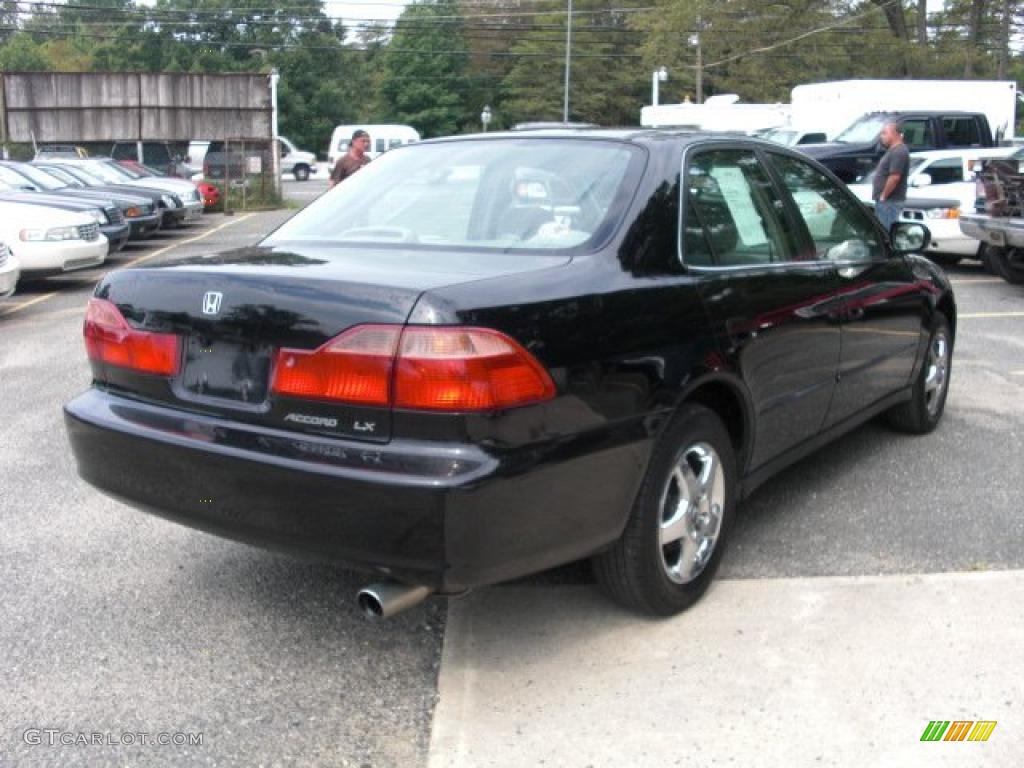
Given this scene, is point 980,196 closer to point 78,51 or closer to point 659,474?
point 659,474

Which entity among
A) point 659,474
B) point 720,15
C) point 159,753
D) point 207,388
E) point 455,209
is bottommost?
point 159,753

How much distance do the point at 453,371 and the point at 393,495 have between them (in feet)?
1.18

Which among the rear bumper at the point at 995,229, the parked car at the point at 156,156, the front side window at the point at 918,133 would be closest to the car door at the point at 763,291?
the rear bumper at the point at 995,229

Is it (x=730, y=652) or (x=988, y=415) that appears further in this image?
(x=988, y=415)

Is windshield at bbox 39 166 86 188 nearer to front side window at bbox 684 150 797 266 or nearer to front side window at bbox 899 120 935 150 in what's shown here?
front side window at bbox 899 120 935 150

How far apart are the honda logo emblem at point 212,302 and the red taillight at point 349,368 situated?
0.32 metres

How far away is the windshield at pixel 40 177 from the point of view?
15.8 metres

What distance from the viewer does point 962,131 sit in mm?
18703

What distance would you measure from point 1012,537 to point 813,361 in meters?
1.08

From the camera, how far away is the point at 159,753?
292 cm

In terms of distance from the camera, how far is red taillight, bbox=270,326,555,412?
9.21 feet

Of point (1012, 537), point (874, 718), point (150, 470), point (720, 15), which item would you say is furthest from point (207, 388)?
point (720, 15)

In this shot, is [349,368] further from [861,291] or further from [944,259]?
[944,259]

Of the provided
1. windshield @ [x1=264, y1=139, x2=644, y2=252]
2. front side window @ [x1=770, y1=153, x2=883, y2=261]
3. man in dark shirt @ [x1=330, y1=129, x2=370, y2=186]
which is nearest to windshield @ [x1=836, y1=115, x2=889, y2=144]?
man in dark shirt @ [x1=330, y1=129, x2=370, y2=186]
